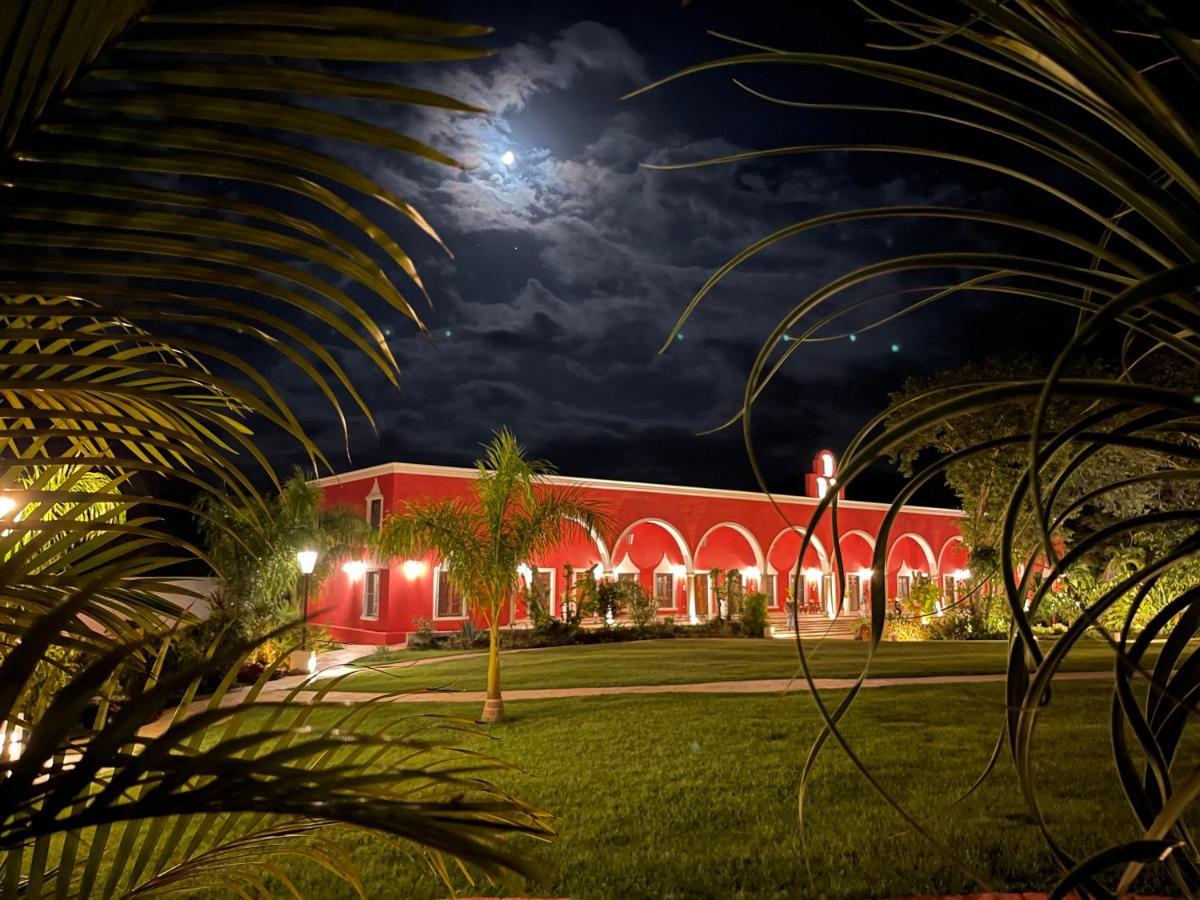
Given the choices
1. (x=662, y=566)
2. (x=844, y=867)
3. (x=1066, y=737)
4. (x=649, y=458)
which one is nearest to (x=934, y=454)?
(x=662, y=566)

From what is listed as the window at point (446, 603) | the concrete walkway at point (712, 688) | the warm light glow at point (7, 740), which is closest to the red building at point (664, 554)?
the window at point (446, 603)

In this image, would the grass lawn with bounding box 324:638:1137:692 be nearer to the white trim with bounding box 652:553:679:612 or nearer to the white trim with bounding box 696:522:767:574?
the white trim with bounding box 652:553:679:612

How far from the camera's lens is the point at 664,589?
21.9 m

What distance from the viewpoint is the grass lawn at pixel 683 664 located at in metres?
11.7

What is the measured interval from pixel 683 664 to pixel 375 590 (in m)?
8.75

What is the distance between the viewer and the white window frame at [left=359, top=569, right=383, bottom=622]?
18.5 m

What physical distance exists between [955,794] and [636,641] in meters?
→ 13.4

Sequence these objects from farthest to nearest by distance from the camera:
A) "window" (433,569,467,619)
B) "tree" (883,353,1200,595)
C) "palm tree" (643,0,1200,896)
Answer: "window" (433,569,467,619) → "tree" (883,353,1200,595) → "palm tree" (643,0,1200,896)

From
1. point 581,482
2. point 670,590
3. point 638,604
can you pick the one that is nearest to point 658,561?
point 670,590

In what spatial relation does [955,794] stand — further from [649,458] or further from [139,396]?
[649,458]

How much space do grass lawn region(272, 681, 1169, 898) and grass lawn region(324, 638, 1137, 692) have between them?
9.32ft

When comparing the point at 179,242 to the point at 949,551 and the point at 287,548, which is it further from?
the point at 949,551

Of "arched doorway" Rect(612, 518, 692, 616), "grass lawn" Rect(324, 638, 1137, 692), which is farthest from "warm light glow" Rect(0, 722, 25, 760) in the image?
"arched doorway" Rect(612, 518, 692, 616)

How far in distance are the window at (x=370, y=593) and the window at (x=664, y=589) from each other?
24.3 feet
